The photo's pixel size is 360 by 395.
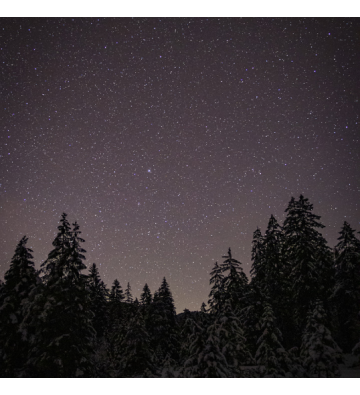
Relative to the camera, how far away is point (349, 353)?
2402cm

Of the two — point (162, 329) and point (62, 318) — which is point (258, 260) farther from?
point (62, 318)

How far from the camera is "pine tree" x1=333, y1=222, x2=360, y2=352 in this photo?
77.4ft

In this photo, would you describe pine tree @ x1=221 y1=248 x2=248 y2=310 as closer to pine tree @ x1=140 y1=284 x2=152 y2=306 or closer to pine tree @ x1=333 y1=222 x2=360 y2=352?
pine tree @ x1=333 y1=222 x2=360 y2=352

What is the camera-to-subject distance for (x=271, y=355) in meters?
18.5

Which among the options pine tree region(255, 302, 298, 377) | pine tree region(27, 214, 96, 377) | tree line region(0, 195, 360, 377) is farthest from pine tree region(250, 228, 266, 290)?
pine tree region(27, 214, 96, 377)

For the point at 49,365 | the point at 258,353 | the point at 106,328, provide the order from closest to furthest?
the point at 49,365 → the point at 258,353 → the point at 106,328

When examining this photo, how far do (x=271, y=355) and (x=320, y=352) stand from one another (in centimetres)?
351

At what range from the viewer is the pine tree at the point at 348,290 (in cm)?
2359

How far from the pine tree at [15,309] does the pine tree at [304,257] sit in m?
18.4

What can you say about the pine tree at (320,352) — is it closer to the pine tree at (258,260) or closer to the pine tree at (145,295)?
the pine tree at (258,260)
